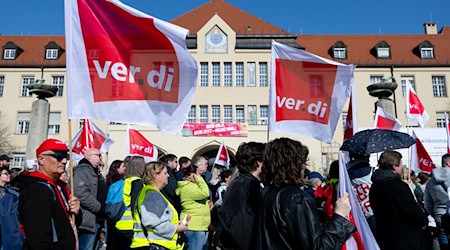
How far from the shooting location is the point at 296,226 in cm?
249

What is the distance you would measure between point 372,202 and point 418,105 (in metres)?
7.81

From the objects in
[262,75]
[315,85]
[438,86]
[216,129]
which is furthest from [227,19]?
[315,85]

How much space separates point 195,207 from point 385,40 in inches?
1527

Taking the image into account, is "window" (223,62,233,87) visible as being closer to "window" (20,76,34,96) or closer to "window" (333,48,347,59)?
"window" (333,48,347,59)

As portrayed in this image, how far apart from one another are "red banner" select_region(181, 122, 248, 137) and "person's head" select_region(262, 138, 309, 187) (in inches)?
1044

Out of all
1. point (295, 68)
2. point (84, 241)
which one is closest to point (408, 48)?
point (295, 68)

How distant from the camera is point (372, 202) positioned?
4445 millimetres

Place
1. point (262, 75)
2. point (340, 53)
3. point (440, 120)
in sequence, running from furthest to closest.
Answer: point (340, 53)
point (440, 120)
point (262, 75)

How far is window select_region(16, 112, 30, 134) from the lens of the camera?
3450cm

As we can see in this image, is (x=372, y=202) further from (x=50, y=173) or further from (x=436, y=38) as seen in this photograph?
(x=436, y=38)

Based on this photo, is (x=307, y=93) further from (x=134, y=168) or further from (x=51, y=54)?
(x=51, y=54)

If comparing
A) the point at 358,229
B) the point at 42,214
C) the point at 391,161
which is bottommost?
the point at 358,229

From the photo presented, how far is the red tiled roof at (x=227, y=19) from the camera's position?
36250mm

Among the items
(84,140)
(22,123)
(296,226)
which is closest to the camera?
(296,226)
